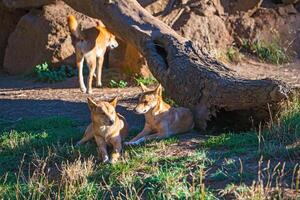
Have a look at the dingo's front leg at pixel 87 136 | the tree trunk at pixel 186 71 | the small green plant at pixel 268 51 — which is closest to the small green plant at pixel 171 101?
the tree trunk at pixel 186 71

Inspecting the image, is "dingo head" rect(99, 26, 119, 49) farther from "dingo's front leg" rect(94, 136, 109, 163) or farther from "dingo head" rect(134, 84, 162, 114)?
"dingo's front leg" rect(94, 136, 109, 163)

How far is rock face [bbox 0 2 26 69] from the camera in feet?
51.4

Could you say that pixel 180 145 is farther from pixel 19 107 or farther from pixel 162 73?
pixel 19 107

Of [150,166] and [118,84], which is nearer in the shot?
[150,166]

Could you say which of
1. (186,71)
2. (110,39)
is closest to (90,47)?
(110,39)

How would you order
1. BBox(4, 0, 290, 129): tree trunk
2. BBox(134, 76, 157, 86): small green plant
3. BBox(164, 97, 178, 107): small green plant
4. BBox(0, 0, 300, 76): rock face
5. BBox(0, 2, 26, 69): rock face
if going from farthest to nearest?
BBox(0, 2, 26, 69): rock face
BBox(0, 0, 300, 76): rock face
BBox(134, 76, 157, 86): small green plant
BBox(164, 97, 178, 107): small green plant
BBox(4, 0, 290, 129): tree trunk

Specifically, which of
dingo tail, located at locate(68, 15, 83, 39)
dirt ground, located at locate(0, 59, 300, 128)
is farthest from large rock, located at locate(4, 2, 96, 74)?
dingo tail, located at locate(68, 15, 83, 39)

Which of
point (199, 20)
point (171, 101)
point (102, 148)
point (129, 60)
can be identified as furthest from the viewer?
point (199, 20)

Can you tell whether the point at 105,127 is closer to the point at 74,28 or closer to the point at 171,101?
the point at 171,101

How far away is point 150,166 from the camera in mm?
7203

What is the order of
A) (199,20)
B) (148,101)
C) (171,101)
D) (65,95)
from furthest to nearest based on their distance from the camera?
(199,20)
(65,95)
(171,101)
(148,101)

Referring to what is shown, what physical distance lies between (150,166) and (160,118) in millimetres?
1607

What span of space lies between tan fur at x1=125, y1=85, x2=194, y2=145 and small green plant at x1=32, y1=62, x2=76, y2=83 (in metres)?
4.88

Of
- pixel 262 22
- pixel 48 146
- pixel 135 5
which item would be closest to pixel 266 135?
pixel 48 146
